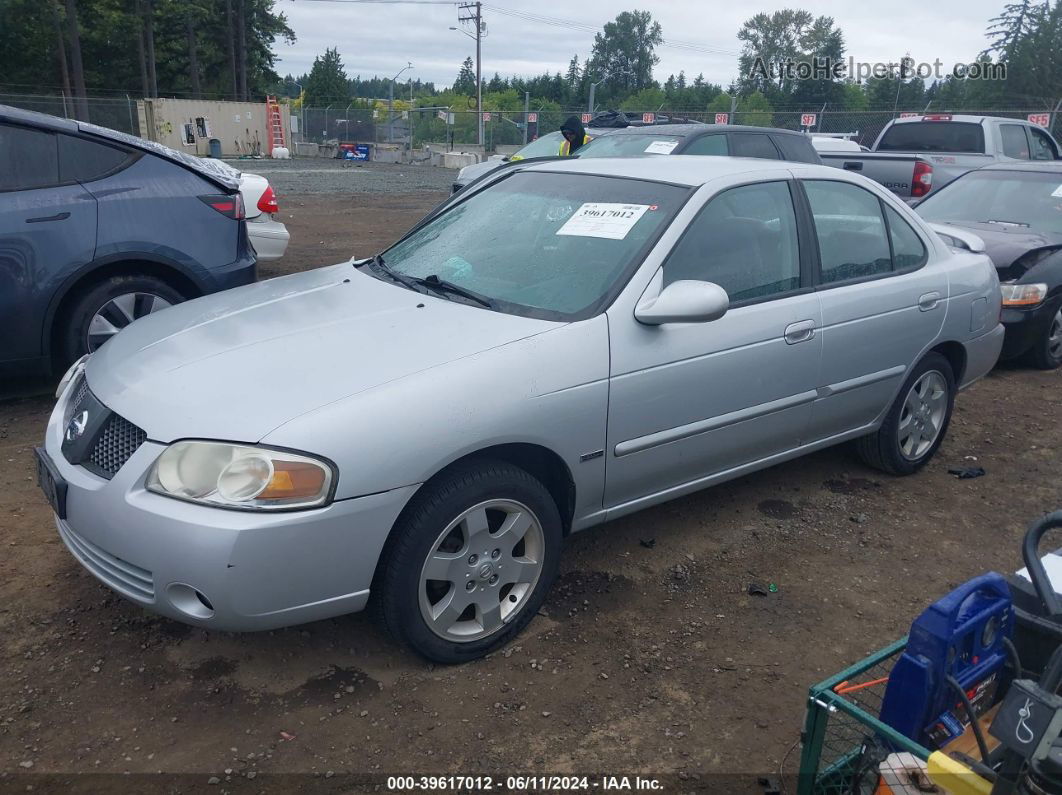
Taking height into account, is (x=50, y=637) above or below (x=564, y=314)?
below

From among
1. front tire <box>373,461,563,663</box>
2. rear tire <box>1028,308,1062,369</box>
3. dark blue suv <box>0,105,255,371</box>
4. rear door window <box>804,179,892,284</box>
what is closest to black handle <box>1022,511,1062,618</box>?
front tire <box>373,461,563,663</box>

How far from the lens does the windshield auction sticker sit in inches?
136

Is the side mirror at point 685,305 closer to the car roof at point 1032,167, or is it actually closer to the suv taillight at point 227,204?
the suv taillight at point 227,204

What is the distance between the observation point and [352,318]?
3.22m

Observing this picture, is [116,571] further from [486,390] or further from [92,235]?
[92,235]

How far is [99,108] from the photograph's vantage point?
33750 mm

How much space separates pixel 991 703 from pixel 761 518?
6.84ft

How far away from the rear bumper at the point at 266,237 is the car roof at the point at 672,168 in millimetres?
4307

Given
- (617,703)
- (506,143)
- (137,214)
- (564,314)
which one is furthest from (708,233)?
(506,143)

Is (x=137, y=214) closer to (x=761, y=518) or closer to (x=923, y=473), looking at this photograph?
(x=761, y=518)

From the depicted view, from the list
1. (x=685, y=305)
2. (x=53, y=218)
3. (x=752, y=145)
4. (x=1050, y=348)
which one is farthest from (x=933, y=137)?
(x=53, y=218)

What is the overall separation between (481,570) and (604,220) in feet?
5.01

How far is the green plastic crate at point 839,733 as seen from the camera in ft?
6.14

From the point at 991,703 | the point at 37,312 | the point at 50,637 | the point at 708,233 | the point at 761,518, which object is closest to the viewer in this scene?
the point at 991,703
